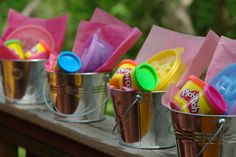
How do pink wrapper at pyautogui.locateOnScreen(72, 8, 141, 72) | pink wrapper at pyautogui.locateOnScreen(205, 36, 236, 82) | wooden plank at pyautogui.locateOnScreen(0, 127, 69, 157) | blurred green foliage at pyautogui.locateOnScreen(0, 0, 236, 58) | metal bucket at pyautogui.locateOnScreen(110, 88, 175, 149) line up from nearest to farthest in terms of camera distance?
pink wrapper at pyautogui.locateOnScreen(205, 36, 236, 82) < metal bucket at pyautogui.locateOnScreen(110, 88, 175, 149) < pink wrapper at pyautogui.locateOnScreen(72, 8, 141, 72) < wooden plank at pyautogui.locateOnScreen(0, 127, 69, 157) < blurred green foliage at pyautogui.locateOnScreen(0, 0, 236, 58)

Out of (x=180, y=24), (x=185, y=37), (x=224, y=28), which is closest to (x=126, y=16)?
(x=180, y=24)

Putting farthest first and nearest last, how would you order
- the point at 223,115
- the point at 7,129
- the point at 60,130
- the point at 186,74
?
the point at 7,129 → the point at 60,130 → the point at 186,74 → the point at 223,115

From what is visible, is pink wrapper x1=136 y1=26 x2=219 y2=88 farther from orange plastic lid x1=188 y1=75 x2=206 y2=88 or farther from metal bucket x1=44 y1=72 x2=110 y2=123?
metal bucket x1=44 y1=72 x2=110 y2=123

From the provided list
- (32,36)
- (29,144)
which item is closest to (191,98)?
(29,144)

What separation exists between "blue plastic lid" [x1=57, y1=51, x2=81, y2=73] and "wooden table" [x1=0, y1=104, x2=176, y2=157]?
0.60 feet

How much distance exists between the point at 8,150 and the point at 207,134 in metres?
1.12

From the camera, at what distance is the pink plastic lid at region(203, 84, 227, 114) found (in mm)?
1091

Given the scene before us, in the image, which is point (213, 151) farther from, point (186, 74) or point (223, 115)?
point (186, 74)

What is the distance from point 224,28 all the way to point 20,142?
11.9 feet

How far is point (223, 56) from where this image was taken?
122cm

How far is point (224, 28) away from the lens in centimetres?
515

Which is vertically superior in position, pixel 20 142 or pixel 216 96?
pixel 216 96

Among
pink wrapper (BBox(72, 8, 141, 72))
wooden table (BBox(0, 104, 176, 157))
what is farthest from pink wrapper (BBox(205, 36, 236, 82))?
pink wrapper (BBox(72, 8, 141, 72))

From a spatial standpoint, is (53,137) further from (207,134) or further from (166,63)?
(207,134)
